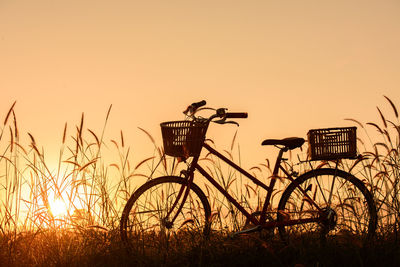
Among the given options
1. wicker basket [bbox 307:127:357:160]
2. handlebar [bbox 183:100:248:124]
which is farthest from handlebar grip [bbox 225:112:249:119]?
wicker basket [bbox 307:127:357:160]

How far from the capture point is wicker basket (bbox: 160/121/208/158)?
13.6 feet

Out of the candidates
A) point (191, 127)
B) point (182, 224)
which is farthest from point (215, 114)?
point (182, 224)

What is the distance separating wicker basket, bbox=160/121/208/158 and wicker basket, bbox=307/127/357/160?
3.75 ft

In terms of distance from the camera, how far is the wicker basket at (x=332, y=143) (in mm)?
4586

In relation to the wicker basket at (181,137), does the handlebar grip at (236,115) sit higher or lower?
higher

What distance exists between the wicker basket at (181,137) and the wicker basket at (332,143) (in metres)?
1.14

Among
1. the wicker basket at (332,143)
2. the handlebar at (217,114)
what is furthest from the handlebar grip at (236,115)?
the wicker basket at (332,143)

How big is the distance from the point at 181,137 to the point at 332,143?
150cm

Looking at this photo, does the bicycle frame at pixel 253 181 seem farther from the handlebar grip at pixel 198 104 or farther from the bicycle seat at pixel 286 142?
the handlebar grip at pixel 198 104

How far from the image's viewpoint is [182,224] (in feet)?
13.9

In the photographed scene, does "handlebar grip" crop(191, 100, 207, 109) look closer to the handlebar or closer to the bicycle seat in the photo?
the handlebar

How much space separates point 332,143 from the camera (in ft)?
15.0

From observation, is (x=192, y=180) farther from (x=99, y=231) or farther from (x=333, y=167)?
(x=333, y=167)

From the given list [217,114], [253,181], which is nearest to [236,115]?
[217,114]
